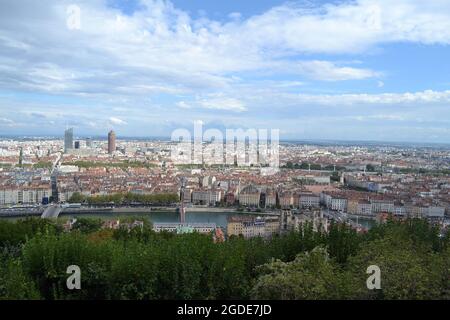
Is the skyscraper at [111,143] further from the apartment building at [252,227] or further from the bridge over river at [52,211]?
the apartment building at [252,227]

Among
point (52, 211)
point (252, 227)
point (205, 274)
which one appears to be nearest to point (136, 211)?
point (52, 211)

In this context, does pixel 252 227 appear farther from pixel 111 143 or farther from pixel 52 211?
pixel 111 143

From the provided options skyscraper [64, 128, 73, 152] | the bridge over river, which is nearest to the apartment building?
the bridge over river

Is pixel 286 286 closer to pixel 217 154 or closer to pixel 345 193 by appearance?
pixel 345 193

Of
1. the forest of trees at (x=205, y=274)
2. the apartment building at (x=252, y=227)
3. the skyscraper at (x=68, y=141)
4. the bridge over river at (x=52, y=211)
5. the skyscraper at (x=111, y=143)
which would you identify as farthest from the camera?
the skyscraper at (x=111, y=143)

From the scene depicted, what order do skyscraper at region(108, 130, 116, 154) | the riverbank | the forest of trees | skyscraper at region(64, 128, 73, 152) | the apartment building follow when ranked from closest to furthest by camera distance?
the forest of trees, the apartment building, the riverbank, skyscraper at region(64, 128, 73, 152), skyscraper at region(108, 130, 116, 154)

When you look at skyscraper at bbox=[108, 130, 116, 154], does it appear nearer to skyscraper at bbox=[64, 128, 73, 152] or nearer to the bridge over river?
skyscraper at bbox=[64, 128, 73, 152]

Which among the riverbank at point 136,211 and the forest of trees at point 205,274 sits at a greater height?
the forest of trees at point 205,274

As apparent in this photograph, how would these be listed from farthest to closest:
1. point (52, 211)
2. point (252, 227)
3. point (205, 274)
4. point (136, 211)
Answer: point (136, 211) → point (52, 211) → point (252, 227) → point (205, 274)

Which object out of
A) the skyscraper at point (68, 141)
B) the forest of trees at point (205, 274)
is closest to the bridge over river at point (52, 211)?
the forest of trees at point (205, 274)

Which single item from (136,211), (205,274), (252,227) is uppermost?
(205,274)
